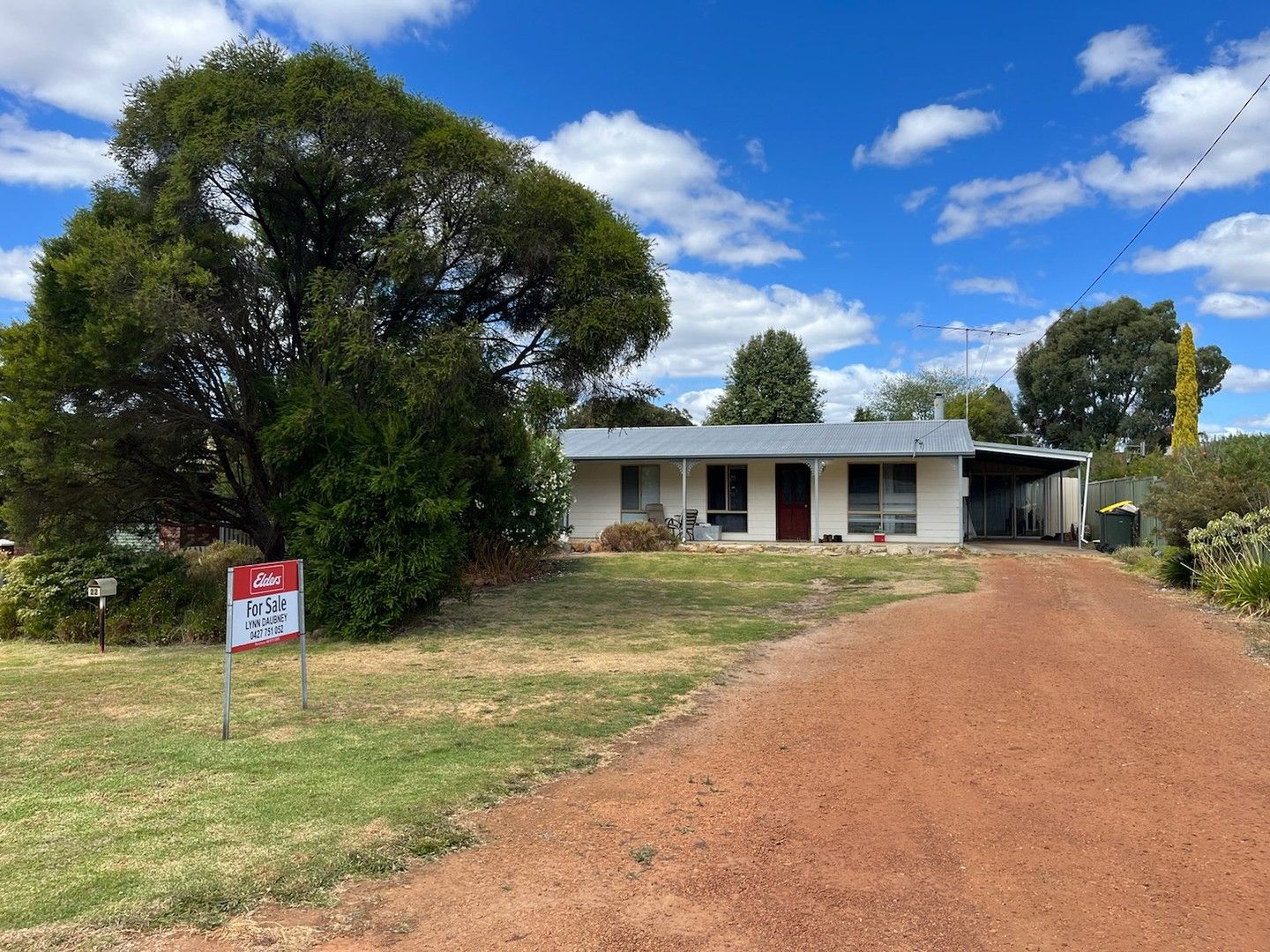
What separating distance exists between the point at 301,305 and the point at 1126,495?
20398mm

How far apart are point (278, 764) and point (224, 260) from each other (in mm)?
7580

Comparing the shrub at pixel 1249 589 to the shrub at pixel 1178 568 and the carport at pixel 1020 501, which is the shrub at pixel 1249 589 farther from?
the carport at pixel 1020 501

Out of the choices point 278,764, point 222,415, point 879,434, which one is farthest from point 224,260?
point 879,434

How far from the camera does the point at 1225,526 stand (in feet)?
38.1

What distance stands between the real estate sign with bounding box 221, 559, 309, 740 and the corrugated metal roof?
16.2 m

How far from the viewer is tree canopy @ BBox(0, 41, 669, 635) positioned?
9453 millimetres

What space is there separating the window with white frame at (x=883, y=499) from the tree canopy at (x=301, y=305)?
41.7 ft

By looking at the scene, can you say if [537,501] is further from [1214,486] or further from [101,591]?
[1214,486]

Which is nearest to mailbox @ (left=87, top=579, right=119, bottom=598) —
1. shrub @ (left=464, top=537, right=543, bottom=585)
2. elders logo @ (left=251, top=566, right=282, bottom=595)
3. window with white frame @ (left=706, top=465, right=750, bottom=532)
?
elders logo @ (left=251, top=566, right=282, bottom=595)

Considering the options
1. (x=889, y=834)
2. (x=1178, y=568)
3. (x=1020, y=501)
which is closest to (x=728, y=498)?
(x=1178, y=568)

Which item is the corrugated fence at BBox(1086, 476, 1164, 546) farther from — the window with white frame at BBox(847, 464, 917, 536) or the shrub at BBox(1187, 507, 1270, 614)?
the window with white frame at BBox(847, 464, 917, 536)

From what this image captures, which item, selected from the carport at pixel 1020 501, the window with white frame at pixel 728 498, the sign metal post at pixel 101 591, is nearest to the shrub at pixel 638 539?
the window with white frame at pixel 728 498

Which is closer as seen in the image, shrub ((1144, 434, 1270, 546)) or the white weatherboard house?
shrub ((1144, 434, 1270, 546))

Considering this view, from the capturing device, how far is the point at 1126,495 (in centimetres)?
2186
